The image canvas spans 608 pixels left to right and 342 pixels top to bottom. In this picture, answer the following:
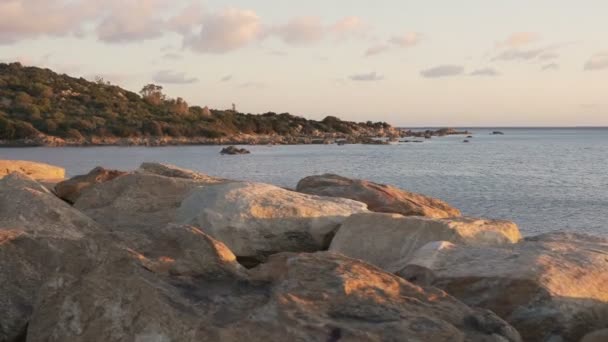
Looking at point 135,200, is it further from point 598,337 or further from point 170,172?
point 598,337

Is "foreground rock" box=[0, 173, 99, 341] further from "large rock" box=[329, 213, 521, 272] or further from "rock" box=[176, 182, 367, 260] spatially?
"large rock" box=[329, 213, 521, 272]

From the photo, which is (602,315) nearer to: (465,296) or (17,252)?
(465,296)

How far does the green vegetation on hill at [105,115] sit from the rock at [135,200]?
98.1 m

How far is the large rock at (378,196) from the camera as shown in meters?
13.4

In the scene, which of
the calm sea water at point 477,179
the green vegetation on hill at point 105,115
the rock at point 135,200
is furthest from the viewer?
the green vegetation on hill at point 105,115

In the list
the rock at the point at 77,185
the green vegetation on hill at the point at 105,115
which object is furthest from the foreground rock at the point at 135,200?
the green vegetation on hill at the point at 105,115

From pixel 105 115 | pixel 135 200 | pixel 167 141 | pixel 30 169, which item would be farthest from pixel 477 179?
pixel 105 115

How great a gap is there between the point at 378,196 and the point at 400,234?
3.94 metres

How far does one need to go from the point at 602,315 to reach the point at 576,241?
2623 mm

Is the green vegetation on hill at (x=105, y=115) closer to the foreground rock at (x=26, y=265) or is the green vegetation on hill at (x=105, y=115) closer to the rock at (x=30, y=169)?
the rock at (x=30, y=169)

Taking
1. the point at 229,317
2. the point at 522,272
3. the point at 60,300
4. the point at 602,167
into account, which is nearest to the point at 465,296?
the point at 522,272

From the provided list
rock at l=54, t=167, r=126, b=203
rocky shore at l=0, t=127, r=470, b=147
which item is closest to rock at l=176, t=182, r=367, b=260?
rock at l=54, t=167, r=126, b=203

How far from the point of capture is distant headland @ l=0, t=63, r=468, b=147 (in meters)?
111

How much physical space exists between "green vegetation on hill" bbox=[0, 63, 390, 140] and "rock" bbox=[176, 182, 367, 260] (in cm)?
10123
